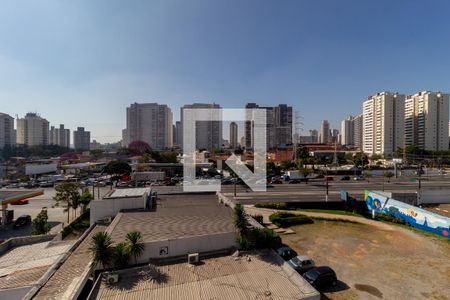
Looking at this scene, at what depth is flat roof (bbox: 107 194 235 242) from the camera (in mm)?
11539

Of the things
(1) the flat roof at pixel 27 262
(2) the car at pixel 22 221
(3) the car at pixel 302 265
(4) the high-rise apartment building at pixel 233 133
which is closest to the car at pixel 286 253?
(3) the car at pixel 302 265

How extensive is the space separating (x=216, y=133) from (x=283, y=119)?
121 ft

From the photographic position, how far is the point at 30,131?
12862cm

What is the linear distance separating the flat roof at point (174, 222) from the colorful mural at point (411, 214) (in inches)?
609

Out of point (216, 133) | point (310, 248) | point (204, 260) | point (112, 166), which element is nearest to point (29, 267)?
point (204, 260)

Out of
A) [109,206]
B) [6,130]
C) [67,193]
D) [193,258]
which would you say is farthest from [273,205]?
[6,130]

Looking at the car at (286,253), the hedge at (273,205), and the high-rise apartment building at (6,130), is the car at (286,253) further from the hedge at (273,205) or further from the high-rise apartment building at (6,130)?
the high-rise apartment building at (6,130)

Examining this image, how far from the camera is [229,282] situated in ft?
29.4

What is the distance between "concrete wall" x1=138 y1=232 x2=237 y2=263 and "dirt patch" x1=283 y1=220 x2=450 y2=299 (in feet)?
15.7

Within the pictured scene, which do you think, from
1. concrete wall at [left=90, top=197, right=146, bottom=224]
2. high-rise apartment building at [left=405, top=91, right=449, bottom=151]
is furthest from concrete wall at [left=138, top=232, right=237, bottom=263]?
high-rise apartment building at [left=405, top=91, right=449, bottom=151]

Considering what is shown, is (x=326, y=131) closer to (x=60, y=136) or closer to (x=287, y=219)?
(x=287, y=219)

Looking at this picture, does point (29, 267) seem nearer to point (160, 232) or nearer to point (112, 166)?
point (160, 232)

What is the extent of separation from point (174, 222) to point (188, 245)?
9.02 feet

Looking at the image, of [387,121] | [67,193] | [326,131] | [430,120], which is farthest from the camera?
[326,131]
